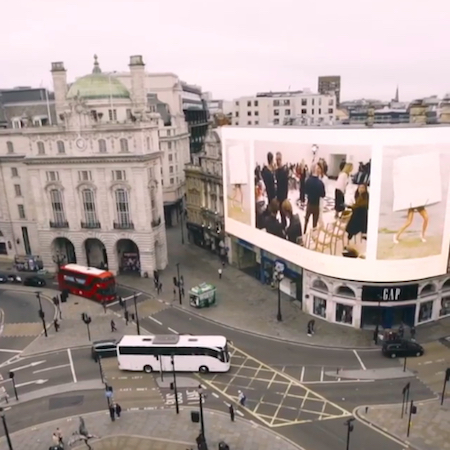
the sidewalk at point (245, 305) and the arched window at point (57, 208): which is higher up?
the arched window at point (57, 208)

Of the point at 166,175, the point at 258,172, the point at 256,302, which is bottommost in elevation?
the point at 256,302

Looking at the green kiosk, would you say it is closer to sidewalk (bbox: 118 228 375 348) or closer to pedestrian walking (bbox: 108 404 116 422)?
sidewalk (bbox: 118 228 375 348)

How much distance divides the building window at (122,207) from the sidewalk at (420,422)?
133 ft

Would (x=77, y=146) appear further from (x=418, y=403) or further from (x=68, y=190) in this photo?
(x=418, y=403)

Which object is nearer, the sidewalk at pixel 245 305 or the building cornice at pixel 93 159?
the sidewalk at pixel 245 305

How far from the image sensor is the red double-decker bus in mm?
57469

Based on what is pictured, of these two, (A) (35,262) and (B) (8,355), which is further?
(A) (35,262)

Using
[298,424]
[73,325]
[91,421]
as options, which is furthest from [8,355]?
[298,424]

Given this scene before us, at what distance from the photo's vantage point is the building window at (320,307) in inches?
2042

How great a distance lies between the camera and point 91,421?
35906mm

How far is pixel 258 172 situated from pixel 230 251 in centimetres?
1744

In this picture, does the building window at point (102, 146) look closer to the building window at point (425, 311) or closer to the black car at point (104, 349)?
the black car at point (104, 349)

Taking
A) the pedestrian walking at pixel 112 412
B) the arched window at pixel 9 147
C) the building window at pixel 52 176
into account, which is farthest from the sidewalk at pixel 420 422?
the arched window at pixel 9 147

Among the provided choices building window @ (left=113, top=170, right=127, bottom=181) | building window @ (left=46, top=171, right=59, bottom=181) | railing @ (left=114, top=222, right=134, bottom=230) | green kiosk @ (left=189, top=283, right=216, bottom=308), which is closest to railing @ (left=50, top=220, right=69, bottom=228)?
building window @ (left=46, top=171, right=59, bottom=181)
